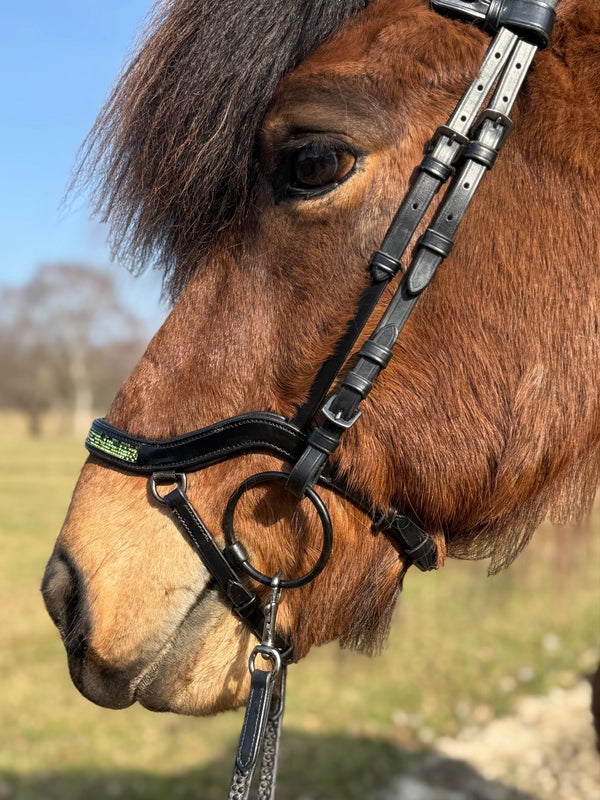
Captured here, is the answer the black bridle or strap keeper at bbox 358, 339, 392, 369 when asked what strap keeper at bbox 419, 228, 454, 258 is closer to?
the black bridle

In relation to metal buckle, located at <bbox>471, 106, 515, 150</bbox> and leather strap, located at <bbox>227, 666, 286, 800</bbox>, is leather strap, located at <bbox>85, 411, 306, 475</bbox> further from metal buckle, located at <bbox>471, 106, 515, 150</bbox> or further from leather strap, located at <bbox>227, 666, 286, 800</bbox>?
metal buckle, located at <bbox>471, 106, 515, 150</bbox>

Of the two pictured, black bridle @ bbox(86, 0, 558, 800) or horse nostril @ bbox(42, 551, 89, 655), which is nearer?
black bridle @ bbox(86, 0, 558, 800)

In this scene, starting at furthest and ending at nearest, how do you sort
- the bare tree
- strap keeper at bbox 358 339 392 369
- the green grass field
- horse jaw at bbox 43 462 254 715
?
the bare tree < the green grass field < horse jaw at bbox 43 462 254 715 < strap keeper at bbox 358 339 392 369

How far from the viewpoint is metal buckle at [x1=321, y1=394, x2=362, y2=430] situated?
1.38 metres

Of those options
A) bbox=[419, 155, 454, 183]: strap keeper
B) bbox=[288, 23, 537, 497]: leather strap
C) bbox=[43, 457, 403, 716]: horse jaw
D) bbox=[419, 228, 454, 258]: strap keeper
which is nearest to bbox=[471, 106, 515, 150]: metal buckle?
bbox=[288, 23, 537, 497]: leather strap

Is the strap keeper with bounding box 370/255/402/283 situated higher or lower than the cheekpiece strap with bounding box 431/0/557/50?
lower

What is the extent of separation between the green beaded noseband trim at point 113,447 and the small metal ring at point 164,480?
0.23 feet

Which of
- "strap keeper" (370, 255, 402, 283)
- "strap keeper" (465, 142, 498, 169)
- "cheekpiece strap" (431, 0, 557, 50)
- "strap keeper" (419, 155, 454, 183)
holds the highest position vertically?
"cheekpiece strap" (431, 0, 557, 50)

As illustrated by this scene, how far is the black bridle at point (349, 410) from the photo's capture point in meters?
1.38

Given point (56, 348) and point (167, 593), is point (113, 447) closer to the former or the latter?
point (167, 593)

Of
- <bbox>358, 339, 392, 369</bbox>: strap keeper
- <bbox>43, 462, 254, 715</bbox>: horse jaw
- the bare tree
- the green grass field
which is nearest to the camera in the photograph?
<bbox>358, 339, 392, 369</bbox>: strap keeper

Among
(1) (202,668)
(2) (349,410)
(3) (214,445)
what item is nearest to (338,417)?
(2) (349,410)

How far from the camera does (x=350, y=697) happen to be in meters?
5.86

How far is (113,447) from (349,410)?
577mm
